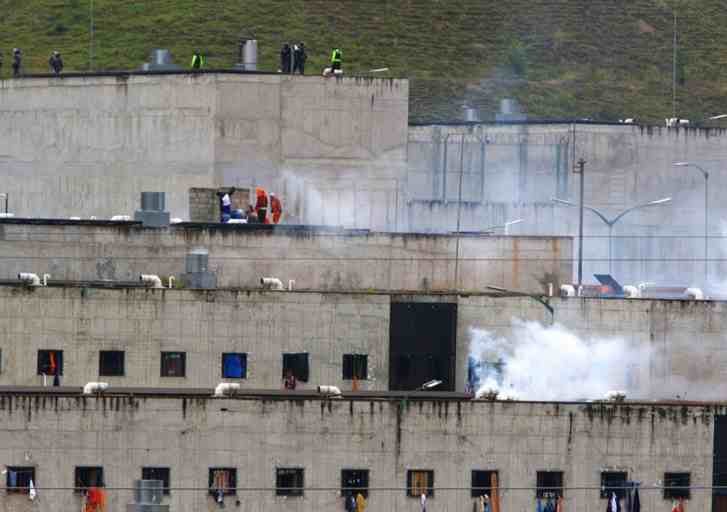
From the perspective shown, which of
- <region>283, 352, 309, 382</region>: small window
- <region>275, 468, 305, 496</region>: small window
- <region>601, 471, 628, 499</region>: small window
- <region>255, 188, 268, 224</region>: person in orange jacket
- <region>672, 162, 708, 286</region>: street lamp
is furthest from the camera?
<region>672, 162, 708, 286</region>: street lamp

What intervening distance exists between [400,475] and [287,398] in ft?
11.7

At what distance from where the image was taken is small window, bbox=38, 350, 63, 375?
78.3 metres

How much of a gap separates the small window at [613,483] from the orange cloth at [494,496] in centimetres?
280

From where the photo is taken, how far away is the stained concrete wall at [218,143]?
103938mm

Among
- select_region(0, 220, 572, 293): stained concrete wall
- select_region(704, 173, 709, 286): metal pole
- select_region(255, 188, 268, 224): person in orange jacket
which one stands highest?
select_region(704, 173, 709, 286): metal pole

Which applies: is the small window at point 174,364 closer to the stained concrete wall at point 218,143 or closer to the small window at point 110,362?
the small window at point 110,362

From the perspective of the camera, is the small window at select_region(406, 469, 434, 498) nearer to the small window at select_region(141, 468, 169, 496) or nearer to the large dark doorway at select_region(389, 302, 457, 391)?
the small window at select_region(141, 468, 169, 496)

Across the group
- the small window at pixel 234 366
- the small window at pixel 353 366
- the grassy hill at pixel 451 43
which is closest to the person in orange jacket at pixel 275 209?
the small window at pixel 353 366

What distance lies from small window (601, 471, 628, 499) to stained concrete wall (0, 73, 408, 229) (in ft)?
115

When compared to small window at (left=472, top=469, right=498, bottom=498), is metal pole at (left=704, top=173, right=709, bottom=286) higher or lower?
higher

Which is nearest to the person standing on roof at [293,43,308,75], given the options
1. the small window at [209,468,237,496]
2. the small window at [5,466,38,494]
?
the small window at [209,468,237,496]

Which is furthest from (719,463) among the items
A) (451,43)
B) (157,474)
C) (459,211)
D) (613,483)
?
(451,43)

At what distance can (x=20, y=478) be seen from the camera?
225 feet

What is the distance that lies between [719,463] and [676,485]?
142 cm
